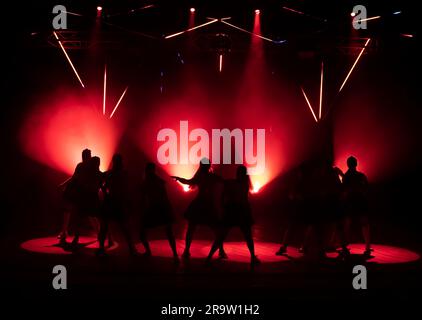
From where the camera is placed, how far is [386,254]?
31.0 feet

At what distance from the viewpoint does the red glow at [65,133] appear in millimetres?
14023

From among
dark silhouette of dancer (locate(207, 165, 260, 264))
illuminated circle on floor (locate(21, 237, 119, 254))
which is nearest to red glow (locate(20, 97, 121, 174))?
illuminated circle on floor (locate(21, 237, 119, 254))

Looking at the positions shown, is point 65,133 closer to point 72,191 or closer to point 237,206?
point 72,191

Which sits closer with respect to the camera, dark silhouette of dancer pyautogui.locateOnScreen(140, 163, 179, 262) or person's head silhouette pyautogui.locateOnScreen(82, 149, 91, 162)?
dark silhouette of dancer pyautogui.locateOnScreen(140, 163, 179, 262)

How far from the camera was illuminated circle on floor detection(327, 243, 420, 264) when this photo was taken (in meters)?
8.82

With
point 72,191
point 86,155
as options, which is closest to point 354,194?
point 86,155

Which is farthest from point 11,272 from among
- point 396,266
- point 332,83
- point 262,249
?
point 332,83

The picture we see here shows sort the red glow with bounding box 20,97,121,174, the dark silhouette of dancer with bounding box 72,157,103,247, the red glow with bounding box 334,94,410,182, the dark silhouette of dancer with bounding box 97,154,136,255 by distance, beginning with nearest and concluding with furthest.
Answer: the dark silhouette of dancer with bounding box 97,154,136,255, the dark silhouette of dancer with bounding box 72,157,103,247, the red glow with bounding box 20,97,121,174, the red glow with bounding box 334,94,410,182

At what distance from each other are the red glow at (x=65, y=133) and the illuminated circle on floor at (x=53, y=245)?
3775mm

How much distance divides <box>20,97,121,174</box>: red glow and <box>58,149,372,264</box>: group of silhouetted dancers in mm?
4550

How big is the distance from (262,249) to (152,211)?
258 cm

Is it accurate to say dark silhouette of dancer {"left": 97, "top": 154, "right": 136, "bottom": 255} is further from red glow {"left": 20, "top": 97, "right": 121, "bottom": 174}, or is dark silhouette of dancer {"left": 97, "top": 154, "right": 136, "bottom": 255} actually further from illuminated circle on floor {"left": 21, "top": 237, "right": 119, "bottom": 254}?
red glow {"left": 20, "top": 97, "right": 121, "bottom": 174}

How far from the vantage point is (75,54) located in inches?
544

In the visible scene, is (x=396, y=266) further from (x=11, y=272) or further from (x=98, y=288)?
(x=11, y=272)
